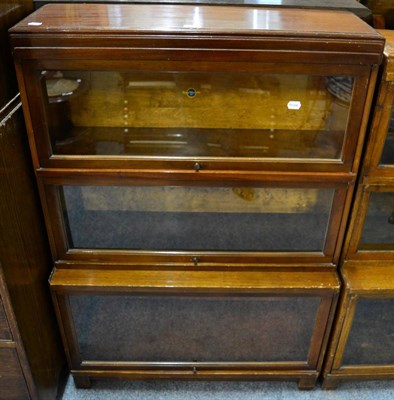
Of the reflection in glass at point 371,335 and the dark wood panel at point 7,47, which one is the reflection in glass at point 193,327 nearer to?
the reflection in glass at point 371,335

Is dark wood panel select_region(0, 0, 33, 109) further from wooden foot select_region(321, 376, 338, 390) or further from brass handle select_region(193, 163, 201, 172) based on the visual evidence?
wooden foot select_region(321, 376, 338, 390)

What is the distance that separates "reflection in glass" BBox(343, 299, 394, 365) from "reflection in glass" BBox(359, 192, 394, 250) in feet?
0.42

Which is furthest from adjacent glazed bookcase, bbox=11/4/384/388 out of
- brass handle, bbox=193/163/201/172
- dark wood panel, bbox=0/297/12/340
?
dark wood panel, bbox=0/297/12/340

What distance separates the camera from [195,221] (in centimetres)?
102

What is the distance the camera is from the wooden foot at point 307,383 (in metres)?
1.16

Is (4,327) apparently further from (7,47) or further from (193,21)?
(193,21)

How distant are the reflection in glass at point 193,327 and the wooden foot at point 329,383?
89mm

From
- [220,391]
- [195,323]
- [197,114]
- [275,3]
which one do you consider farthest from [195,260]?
[275,3]

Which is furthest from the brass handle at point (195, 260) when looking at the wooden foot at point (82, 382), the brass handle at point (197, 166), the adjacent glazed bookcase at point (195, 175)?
the wooden foot at point (82, 382)

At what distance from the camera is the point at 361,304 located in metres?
1.04

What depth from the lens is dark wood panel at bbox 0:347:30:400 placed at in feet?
3.15

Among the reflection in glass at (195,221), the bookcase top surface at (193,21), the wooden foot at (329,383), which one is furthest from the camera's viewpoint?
the wooden foot at (329,383)

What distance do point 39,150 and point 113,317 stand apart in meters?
0.44

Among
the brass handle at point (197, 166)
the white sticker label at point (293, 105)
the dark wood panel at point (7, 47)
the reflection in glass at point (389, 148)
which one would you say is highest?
the dark wood panel at point (7, 47)
